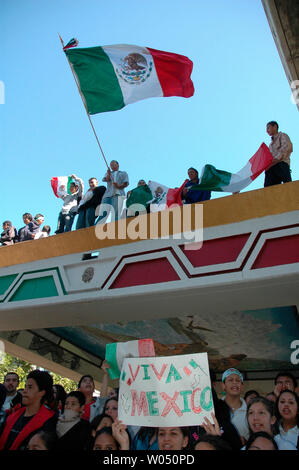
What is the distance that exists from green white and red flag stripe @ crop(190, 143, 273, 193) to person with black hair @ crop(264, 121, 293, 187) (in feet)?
0.30

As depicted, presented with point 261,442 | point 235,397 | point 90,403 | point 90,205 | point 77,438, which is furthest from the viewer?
point 90,205

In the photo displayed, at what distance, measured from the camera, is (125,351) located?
3746 millimetres

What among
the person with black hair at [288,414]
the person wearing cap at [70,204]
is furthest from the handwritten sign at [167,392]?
the person wearing cap at [70,204]

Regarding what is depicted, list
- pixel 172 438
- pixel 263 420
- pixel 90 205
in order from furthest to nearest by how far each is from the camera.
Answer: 1. pixel 90 205
2. pixel 172 438
3. pixel 263 420

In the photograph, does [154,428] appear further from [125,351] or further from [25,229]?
[25,229]

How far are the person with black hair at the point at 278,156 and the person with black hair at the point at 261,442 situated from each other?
3.50m

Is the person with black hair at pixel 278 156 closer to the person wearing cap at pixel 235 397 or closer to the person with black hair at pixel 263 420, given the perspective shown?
the person wearing cap at pixel 235 397

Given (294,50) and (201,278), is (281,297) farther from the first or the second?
(294,50)

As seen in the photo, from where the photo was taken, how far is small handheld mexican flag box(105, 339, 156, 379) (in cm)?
354

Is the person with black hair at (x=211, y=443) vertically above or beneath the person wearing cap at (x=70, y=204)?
beneath

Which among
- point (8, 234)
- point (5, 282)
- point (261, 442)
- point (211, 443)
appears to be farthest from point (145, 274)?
point (8, 234)

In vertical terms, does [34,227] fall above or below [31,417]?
above

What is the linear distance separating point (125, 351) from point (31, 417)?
1.02 m

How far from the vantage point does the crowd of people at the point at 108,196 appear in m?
5.43
